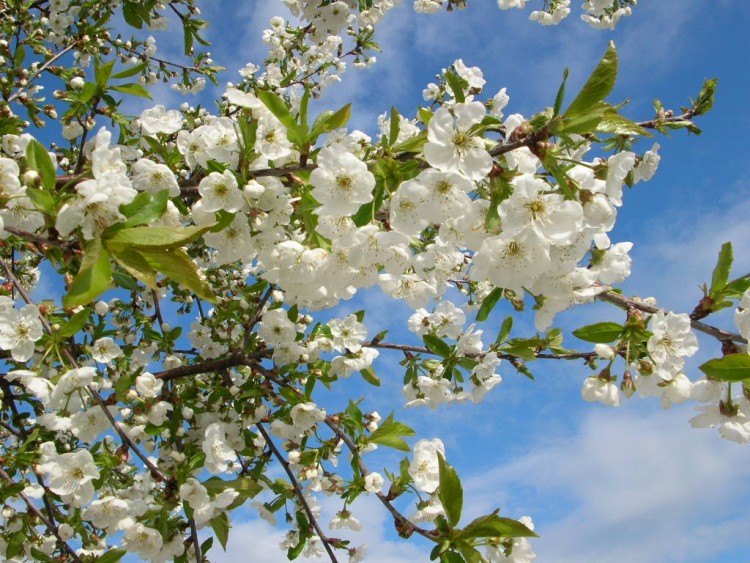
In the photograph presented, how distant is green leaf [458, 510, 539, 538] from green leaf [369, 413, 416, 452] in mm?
626

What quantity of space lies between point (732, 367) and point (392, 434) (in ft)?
5.31

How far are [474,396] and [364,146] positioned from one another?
1.81 metres

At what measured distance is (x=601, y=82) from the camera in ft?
5.26

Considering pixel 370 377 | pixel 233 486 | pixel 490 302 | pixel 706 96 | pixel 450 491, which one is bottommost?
pixel 450 491

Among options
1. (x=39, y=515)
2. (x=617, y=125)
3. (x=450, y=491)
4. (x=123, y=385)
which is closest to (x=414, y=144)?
(x=617, y=125)

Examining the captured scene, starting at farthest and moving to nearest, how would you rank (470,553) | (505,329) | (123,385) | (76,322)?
(505,329), (123,385), (470,553), (76,322)

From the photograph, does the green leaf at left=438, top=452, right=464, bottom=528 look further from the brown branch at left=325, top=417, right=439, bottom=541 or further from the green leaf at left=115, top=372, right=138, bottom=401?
the green leaf at left=115, top=372, right=138, bottom=401

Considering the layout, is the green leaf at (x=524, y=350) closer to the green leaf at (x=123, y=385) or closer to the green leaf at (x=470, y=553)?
the green leaf at (x=470, y=553)

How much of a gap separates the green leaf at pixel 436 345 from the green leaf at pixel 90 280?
195cm

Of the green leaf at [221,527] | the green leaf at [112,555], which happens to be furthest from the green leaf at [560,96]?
the green leaf at [112,555]

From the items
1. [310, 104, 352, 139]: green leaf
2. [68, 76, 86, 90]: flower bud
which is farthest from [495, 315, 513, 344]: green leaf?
[68, 76, 86, 90]: flower bud

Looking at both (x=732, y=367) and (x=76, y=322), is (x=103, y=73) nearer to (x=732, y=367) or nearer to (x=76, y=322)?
(x=76, y=322)

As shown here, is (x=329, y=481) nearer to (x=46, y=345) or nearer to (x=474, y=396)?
(x=474, y=396)

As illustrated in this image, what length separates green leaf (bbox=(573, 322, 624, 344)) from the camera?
1.97 m
